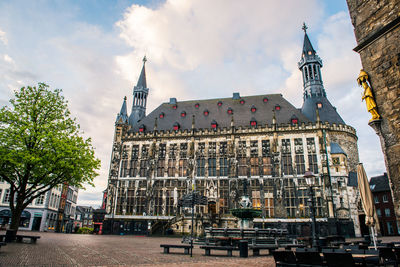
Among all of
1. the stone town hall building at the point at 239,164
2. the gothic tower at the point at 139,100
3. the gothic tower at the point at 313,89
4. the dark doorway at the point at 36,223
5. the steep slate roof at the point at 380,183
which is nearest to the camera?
the stone town hall building at the point at 239,164

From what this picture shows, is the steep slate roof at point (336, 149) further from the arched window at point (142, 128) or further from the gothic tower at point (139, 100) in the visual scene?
the gothic tower at point (139, 100)

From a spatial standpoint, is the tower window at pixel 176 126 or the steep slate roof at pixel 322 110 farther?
the tower window at pixel 176 126

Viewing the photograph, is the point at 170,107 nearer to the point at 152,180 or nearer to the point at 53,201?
the point at 152,180

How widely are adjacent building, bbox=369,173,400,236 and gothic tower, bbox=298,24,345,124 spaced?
67.2ft

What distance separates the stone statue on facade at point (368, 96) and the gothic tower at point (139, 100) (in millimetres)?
39539

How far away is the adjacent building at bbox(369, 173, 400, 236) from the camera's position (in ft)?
143

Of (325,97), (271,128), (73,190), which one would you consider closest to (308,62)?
(325,97)

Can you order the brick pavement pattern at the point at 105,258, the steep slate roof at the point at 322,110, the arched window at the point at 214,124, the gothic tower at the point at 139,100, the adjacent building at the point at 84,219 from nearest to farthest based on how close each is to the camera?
1. the brick pavement pattern at the point at 105,258
2. the steep slate roof at the point at 322,110
3. the arched window at the point at 214,124
4. the gothic tower at the point at 139,100
5. the adjacent building at the point at 84,219

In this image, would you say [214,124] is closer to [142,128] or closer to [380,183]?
[142,128]

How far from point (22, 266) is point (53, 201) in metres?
46.4

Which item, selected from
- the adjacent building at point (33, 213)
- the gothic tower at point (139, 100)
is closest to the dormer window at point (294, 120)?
the gothic tower at point (139, 100)

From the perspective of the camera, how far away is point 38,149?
18.2 m

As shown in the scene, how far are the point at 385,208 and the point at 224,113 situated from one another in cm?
3393

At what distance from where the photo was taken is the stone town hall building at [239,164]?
31.0 metres
